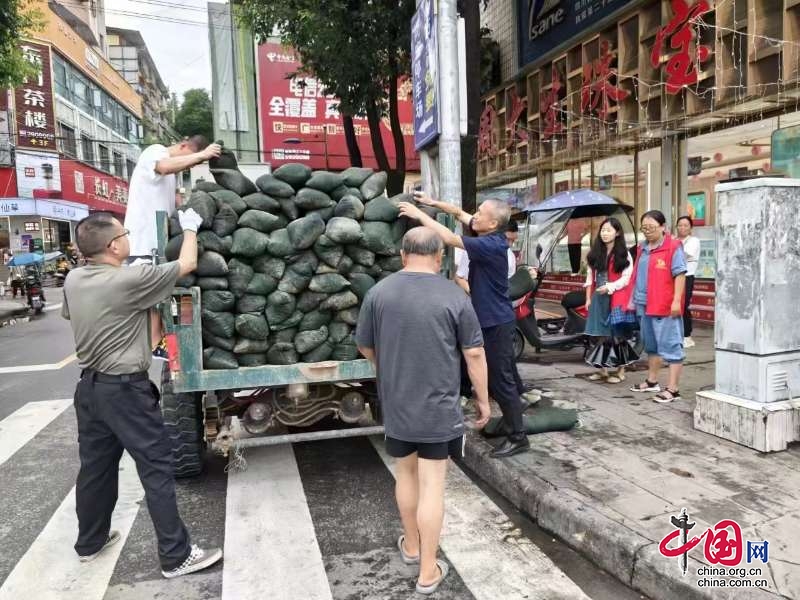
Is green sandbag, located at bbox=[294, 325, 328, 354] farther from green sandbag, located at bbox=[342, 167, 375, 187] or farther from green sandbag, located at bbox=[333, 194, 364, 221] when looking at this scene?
green sandbag, located at bbox=[342, 167, 375, 187]

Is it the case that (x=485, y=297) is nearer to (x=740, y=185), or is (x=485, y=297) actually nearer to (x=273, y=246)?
(x=273, y=246)

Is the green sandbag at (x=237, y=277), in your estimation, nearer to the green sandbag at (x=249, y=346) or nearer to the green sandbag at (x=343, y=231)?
the green sandbag at (x=249, y=346)

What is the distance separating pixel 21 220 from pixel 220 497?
30909 mm

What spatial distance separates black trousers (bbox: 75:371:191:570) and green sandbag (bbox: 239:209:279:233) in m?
1.29

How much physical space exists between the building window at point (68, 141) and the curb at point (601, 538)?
A: 112 ft

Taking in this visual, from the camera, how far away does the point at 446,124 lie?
4.76 metres

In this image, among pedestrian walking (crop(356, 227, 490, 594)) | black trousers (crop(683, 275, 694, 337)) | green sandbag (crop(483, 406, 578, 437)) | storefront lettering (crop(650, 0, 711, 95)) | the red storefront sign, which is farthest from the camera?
the red storefront sign

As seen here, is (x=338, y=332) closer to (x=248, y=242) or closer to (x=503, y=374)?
(x=248, y=242)

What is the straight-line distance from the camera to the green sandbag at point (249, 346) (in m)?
3.85

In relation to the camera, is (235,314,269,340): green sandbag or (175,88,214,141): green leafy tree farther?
(175,88,214,141): green leafy tree

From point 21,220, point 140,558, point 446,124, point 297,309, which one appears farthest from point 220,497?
point 21,220

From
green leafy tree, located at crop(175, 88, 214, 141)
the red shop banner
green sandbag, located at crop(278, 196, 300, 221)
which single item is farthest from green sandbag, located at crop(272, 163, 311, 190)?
green leafy tree, located at crop(175, 88, 214, 141)

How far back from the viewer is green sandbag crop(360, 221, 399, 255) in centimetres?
399

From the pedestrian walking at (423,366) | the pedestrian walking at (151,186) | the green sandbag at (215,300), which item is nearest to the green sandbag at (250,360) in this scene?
the green sandbag at (215,300)
